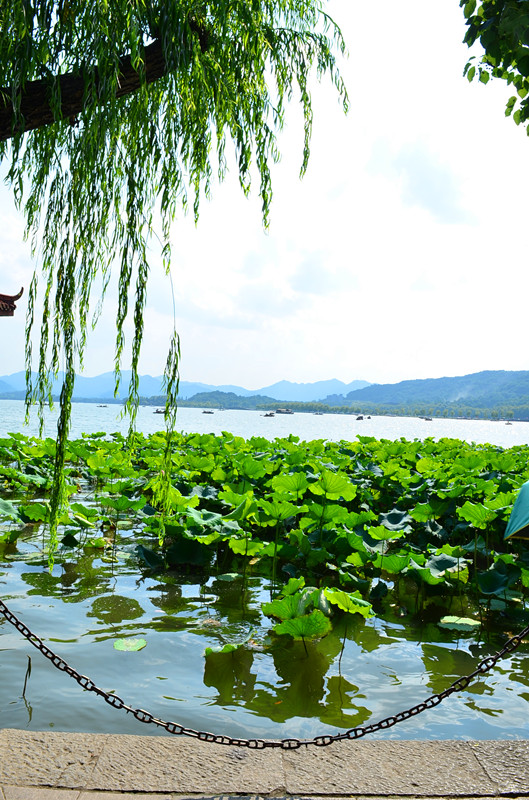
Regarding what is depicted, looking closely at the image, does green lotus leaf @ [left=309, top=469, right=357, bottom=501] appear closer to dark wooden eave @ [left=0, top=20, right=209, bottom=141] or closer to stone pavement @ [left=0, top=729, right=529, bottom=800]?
stone pavement @ [left=0, top=729, right=529, bottom=800]

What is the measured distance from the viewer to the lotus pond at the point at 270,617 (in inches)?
103

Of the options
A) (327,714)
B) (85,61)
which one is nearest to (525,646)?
(327,714)

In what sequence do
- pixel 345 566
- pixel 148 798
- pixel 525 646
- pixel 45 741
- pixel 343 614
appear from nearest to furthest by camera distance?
pixel 148 798 → pixel 45 741 → pixel 525 646 → pixel 343 614 → pixel 345 566

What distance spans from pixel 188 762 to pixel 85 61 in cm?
295

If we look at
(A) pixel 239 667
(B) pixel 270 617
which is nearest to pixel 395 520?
(B) pixel 270 617

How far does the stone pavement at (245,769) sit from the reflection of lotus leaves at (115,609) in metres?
1.55

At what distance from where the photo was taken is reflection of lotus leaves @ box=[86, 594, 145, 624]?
11.9 ft

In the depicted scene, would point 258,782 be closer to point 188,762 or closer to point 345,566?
point 188,762

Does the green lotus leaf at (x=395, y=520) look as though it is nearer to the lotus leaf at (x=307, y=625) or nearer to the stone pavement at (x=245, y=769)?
the lotus leaf at (x=307, y=625)

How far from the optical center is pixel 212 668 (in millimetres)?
3006

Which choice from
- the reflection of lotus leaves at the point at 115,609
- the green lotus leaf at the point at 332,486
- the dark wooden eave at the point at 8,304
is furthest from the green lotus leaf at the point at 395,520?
the dark wooden eave at the point at 8,304

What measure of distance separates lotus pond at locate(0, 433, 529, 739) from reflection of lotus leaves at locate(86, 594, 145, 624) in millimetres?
18

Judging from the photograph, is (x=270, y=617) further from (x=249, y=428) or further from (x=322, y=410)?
(x=322, y=410)

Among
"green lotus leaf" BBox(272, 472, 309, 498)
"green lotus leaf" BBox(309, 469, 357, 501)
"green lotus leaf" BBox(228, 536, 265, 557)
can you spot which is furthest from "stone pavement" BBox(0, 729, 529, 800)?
"green lotus leaf" BBox(272, 472, 309, 498)
